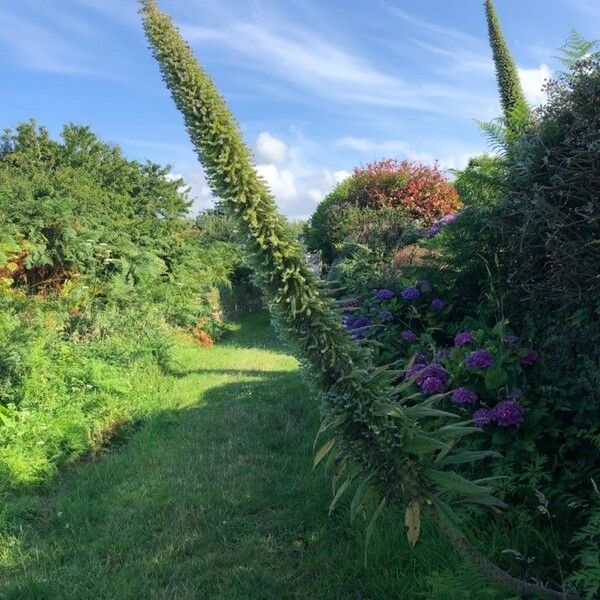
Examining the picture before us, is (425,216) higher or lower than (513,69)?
lower

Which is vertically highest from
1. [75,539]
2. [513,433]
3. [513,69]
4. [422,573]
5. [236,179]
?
[513,69]

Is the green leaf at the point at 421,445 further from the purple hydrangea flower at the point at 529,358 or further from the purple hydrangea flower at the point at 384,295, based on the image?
the purple hydrangea flower at the point at 384,295

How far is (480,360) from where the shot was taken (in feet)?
12.6

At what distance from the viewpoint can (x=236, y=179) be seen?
2238 millimetres

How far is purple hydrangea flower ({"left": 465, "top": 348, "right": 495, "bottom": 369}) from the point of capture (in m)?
3.81

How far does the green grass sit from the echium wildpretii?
0.61m

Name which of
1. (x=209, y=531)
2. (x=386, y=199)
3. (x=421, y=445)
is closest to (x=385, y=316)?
(x=209, y=531)

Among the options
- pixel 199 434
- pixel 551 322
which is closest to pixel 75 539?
pixel 199 434

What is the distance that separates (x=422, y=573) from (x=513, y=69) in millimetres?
7643

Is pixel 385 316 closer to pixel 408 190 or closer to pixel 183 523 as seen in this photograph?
pixel 183 523

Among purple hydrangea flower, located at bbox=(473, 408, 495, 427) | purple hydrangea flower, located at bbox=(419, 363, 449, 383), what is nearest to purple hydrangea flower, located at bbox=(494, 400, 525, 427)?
purple hydrangea flower, located at bbox=(473, 408, 495, 427)

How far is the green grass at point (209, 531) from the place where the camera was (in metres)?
3.54

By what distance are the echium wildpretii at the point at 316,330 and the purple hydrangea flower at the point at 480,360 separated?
51.8 inches

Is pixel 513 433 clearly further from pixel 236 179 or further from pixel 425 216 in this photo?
pixel 425 216
